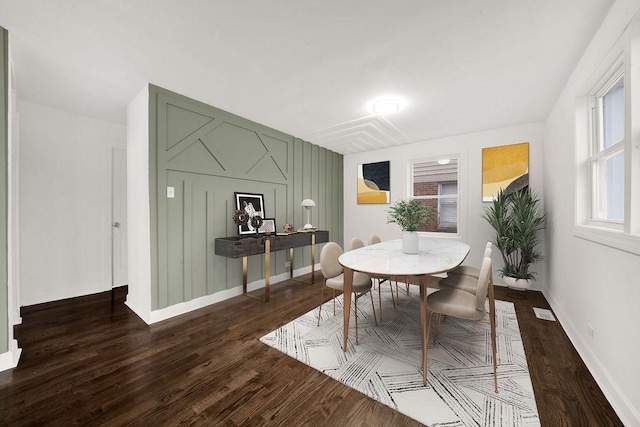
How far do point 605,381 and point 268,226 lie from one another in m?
3.51

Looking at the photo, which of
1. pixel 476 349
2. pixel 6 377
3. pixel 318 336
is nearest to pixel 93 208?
pixel 6 377

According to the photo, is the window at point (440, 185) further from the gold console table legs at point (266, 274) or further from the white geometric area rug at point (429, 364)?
the gold console table legs at point (266, 274)

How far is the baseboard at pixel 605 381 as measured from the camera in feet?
4.50

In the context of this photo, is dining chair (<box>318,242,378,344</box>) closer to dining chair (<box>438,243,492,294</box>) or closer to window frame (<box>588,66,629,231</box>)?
dining chair (<box>438,243,492,294</box>)

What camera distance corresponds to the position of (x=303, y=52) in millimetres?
2111

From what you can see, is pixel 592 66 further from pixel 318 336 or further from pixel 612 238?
pixel 318 336

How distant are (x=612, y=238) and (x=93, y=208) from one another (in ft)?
17.7

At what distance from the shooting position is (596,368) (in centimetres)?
175

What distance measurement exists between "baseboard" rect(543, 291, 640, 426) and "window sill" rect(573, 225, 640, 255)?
0.83m

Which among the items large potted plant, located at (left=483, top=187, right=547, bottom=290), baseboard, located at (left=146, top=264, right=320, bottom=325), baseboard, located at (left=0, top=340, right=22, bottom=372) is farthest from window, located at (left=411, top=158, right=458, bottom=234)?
baseboard, located at (left=0, top=340, right=22, bottom=372)

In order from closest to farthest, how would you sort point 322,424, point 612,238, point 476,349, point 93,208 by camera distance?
point 322,424 < point 612,238 < point 476,349 < point 93,208

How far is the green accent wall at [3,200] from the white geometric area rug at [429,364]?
6.27 feet

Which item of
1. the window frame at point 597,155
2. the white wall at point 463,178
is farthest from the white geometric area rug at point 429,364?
the white wall at point 463,178

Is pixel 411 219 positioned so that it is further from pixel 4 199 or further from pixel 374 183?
pixel 4 199
